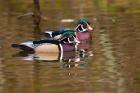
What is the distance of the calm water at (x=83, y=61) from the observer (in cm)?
1645

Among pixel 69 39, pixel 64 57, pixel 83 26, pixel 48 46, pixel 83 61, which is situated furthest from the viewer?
pixel 83 26

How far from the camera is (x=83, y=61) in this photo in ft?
64.8

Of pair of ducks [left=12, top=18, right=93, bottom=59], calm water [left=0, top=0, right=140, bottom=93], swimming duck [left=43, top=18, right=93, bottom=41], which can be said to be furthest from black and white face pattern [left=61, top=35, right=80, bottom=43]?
swimming duck [left=43, top=18, right=93, bottom=41]

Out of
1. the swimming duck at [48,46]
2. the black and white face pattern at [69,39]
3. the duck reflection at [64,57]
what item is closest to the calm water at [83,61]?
the duck reflection at [64,57]

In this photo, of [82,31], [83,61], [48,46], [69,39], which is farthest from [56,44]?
[82,31]

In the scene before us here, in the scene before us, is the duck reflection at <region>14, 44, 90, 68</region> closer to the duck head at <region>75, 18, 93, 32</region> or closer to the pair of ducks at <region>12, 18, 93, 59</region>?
the pair of ducks at <region>12, 18, 93, 59</region>

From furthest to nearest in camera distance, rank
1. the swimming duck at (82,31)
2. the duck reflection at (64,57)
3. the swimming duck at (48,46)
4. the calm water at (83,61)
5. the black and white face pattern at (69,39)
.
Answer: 1. the swimming duck at (82,31)
2. the black and white face pattern at (69,39)
3. the swimming duck at (48,46)
4. the duck reflection at (64,57)
5. the calm water at (83,61)

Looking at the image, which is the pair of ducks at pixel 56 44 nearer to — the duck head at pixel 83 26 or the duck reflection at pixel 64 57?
the duck reflection at pixel 64 57

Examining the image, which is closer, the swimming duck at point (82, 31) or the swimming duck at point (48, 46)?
the swimming duck at point (48, 46)

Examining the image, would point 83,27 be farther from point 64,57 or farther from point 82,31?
→ point 64,57

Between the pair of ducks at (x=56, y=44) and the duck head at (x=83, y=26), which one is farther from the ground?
the duck head at (x=83, y=26)

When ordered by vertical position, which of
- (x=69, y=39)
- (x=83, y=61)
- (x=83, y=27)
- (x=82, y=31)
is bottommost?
(x=83, y=61)

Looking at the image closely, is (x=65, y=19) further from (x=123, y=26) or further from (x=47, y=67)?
(x=47, y=67)

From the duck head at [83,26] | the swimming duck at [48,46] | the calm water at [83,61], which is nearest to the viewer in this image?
the calm water at [83,61]
